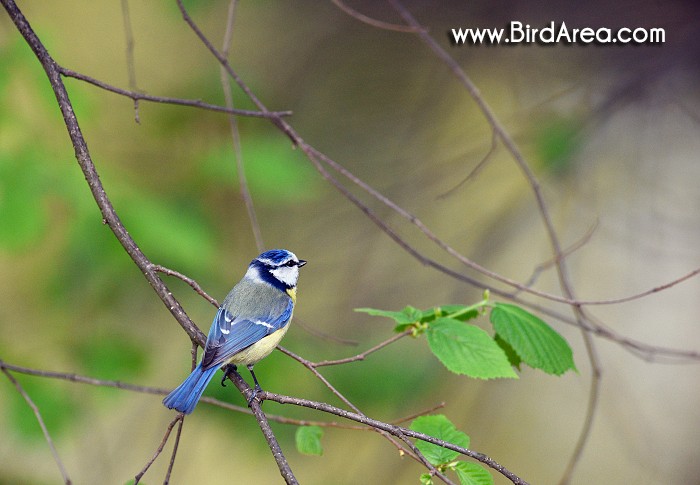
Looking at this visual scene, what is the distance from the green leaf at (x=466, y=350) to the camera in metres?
1.61

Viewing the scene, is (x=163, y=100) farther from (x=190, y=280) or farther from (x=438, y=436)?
(x=438, y=436)

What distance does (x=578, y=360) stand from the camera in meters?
3.71

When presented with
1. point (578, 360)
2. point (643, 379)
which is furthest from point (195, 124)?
point (643, 379)

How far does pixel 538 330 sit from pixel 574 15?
201 cm

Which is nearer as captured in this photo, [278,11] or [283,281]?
[283,281]

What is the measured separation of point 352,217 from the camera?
4090mm

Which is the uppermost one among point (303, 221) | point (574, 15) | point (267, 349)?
point (574, 15)

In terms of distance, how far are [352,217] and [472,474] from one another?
2.72 meters

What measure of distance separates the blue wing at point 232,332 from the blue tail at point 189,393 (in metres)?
0.03

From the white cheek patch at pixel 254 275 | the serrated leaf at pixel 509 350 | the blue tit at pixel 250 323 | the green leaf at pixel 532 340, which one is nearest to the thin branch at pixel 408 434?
the blue tit at pixel 250 323

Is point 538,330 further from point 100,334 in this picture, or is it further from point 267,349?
point 100,334

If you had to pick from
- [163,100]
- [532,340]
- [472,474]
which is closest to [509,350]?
[532,340]

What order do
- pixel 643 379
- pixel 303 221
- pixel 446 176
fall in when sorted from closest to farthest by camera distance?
pixel 643 379 → pixel 446 176 → pixel 303 221

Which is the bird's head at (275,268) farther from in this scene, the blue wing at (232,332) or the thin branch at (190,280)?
the thin branch at (190,280)
